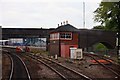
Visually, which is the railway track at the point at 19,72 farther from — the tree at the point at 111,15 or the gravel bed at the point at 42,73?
the tree at the point at 111,15

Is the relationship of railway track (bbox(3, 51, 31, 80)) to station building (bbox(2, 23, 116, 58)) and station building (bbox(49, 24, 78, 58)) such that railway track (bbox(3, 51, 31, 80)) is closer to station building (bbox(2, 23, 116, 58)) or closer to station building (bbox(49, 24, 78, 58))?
station building (bbox(49, 24, 78, 58))

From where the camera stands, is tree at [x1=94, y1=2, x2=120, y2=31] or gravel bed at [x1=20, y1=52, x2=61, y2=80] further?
tree at [x1=94, y1=2, x2=120, y2=31]

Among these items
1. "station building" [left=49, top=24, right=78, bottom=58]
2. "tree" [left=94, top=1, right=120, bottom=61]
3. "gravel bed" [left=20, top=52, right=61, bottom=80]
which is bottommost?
"gravel bed" [left=20, top=52, right=61, bottom=80]

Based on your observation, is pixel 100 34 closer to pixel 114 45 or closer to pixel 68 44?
pixel 114 45

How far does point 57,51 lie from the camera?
44906 millimetres

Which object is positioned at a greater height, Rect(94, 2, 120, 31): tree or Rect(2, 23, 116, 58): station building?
Rect(94, 2, 120, 31): tree

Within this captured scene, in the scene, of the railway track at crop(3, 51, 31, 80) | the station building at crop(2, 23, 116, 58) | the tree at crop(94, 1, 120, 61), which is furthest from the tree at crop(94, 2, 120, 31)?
the railway track at crop(3, 51, 31, 80)

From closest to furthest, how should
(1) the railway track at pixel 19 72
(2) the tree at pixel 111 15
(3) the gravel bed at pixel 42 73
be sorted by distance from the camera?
1. (1) the railway track at pixel 19 72
2. (3) the gravel bed at pixel 42 73
3. (2) the tree at pixel 111 15

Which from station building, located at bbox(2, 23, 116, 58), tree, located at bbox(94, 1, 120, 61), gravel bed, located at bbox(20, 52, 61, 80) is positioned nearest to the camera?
gravel bed, located at bbox(20, 52, 61, 80)

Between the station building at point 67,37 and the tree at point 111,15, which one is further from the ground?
the tree at point 111,15

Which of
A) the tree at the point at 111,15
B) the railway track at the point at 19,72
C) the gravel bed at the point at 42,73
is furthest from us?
the tree at the point at 111,15

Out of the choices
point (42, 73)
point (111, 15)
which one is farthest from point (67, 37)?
point (42, 73)

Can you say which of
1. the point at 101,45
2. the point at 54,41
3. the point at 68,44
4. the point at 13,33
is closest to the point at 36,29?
the point at 13,33

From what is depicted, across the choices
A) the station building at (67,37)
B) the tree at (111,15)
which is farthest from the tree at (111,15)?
the station building at (67,37)
